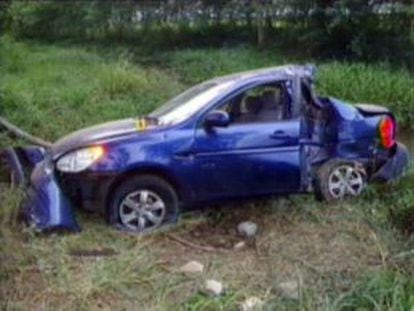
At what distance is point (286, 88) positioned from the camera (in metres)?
8.06

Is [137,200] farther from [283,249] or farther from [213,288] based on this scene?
[213,288]

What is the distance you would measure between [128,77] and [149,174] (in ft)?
22.9

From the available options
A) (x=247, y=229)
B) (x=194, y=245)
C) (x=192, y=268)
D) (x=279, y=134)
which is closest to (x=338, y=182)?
(x=279, y=134)

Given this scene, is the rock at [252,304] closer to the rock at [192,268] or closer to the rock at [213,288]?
the rock at [213,288]

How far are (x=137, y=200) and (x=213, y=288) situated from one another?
184cm

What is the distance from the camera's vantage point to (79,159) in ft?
24.8

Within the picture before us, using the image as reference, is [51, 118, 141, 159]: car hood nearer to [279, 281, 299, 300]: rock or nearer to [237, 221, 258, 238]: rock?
[237, 221, 258, 238]: rock

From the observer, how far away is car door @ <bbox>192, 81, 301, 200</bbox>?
7.68 m

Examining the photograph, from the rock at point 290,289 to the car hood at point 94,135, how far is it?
249cm

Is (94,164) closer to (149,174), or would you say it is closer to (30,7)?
(149,174)

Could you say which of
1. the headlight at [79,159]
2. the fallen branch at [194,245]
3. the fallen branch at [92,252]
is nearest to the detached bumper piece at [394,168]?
the fallen branch at [194,245]

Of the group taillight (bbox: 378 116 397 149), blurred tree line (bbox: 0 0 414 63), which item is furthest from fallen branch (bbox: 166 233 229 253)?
blurred tree line (bbox: 0 0 414 63)

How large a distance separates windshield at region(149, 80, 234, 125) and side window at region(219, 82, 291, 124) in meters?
0.20

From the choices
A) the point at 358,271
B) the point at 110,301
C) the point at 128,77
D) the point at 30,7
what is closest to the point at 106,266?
the point at 110,301
